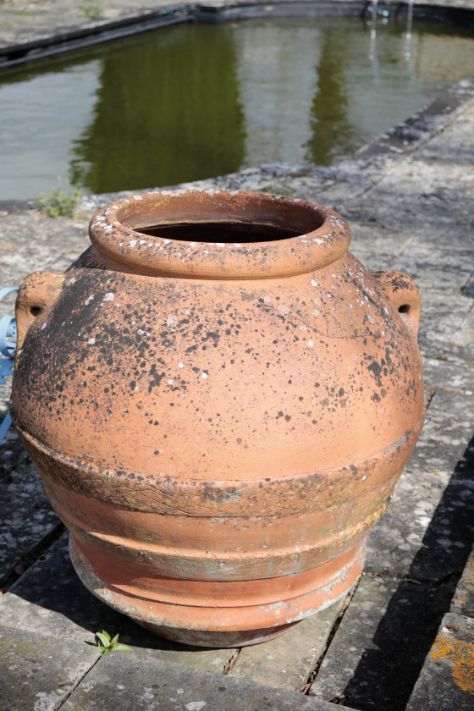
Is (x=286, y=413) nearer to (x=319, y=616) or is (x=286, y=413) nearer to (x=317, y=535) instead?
(x=317, y=535)

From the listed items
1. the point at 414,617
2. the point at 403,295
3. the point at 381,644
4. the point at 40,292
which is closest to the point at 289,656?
the point at 381,644

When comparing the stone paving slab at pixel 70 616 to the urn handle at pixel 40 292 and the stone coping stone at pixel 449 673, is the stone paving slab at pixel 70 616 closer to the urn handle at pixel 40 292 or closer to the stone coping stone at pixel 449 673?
the stone coping stone at pixel 449 673

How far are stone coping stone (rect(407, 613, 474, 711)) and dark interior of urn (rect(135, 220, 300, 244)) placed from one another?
1176 mm

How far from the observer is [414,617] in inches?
110

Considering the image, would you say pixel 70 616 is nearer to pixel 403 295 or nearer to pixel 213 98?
pixel 403 295

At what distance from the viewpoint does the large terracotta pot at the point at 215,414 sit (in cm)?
219

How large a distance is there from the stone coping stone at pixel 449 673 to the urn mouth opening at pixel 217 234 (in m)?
0.96

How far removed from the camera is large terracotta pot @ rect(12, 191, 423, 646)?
7.18 ft

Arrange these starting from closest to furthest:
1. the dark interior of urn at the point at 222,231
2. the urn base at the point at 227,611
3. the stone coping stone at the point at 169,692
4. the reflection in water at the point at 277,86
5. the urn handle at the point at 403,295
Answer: the stone coping stone at the point at 169,692
the urn base at the point at 227,611
the urn handle at the point at 403,295
the dark interior of urn at the point at 222,231
the reflection in water at the point at 277,86

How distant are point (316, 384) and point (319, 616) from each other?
2.90ft

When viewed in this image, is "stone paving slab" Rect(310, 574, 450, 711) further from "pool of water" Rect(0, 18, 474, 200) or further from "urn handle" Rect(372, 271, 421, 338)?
"pool of water" Rect(0, 18, 474, 200)

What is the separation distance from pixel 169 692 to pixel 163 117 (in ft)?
29.5

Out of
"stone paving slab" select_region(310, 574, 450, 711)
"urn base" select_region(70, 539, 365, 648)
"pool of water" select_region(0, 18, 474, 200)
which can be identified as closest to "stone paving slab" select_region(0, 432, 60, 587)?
"urn base" select_region(70, 539, 365, 648)

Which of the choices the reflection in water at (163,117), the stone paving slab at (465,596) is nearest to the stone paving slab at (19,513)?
the stone paving slab at (465,596)
